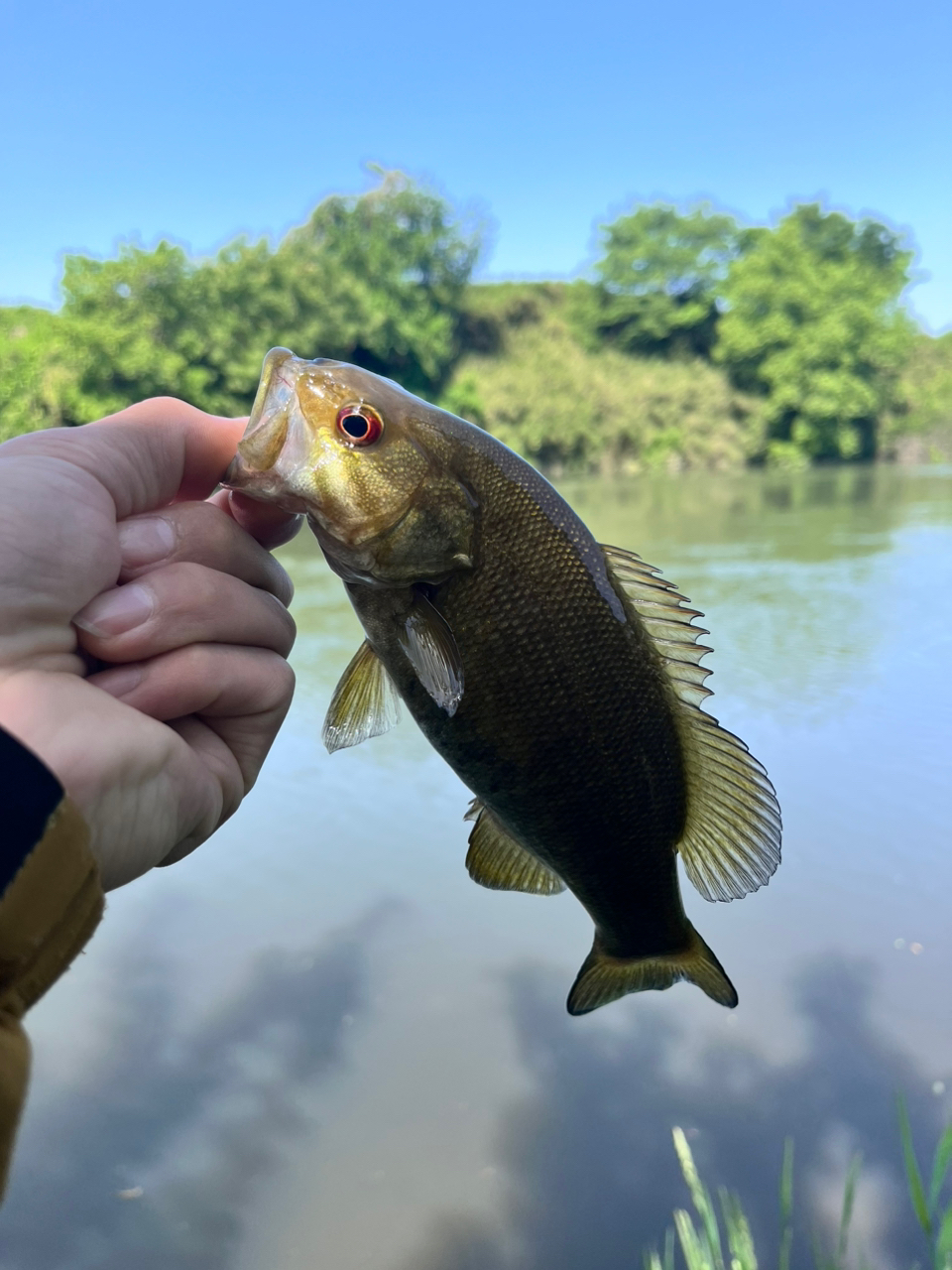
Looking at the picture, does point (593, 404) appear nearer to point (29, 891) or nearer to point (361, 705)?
point (361, 705)

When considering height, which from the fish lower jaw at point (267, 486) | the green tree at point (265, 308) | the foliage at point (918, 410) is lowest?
the fish lower jaw at point (267, 486)

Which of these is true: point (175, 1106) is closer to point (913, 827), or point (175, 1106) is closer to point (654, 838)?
point (654, 838)

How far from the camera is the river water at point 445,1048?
3.36 metres

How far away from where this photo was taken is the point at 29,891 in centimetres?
111

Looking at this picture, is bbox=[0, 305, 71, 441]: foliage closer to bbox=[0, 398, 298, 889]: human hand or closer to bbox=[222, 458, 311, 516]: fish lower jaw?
bbox=[0, 398, 298, 889]: human hand

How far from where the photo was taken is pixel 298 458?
1.44m

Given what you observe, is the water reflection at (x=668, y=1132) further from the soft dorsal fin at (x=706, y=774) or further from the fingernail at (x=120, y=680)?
the fingernail at (x=120, y=680)

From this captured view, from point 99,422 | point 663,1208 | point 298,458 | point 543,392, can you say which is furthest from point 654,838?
point 543,392

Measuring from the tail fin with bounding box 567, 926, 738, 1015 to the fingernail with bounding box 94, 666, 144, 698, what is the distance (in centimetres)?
98

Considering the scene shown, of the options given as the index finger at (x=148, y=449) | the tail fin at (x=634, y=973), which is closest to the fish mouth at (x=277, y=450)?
the index finger at (x=148, y=449)

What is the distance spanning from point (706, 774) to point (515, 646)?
430 mm

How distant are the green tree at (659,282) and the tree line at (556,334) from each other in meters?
0.09

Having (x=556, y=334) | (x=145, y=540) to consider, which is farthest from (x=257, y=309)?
(x=145, y=540)

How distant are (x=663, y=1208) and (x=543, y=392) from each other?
26.2 metres
